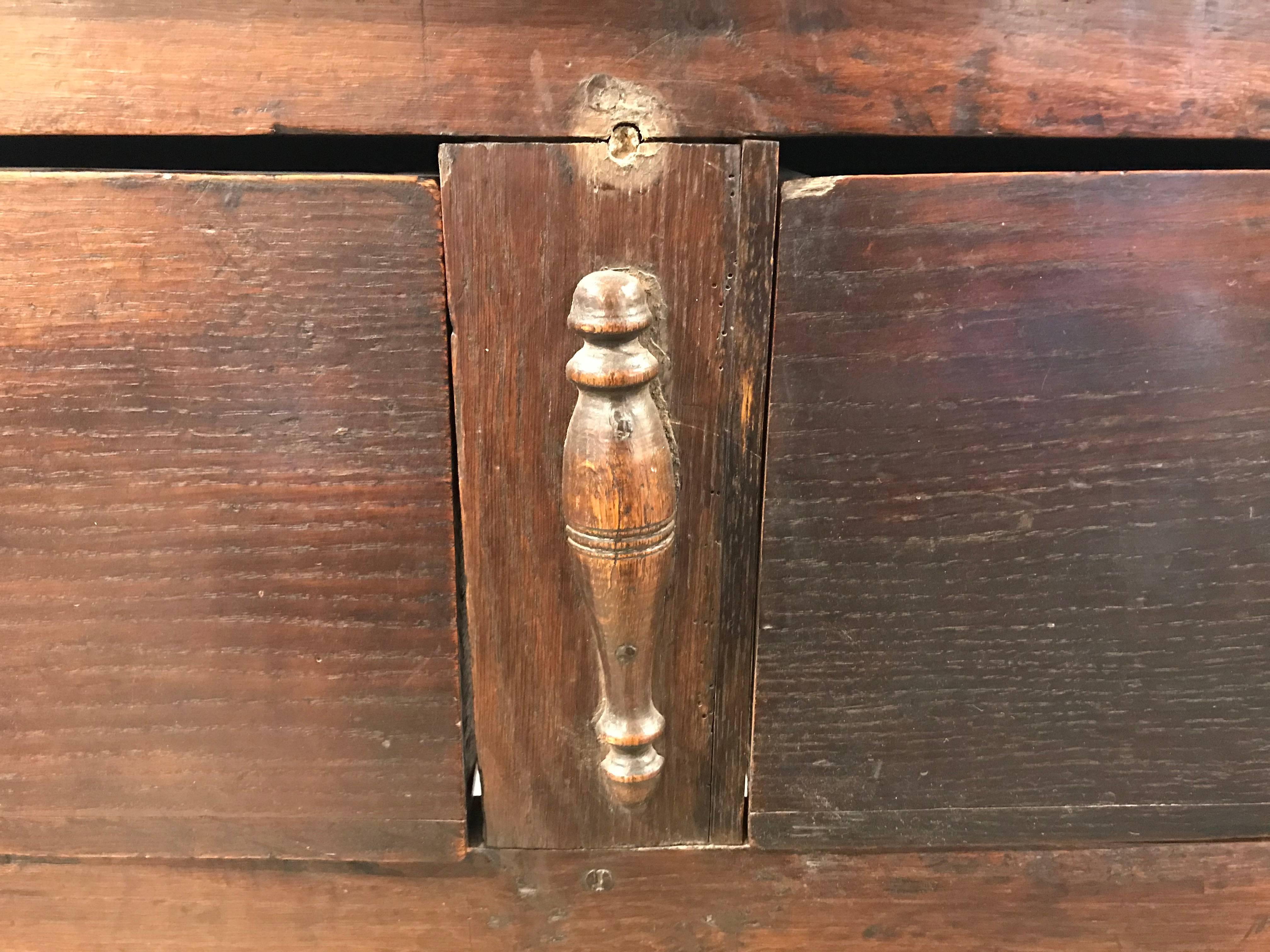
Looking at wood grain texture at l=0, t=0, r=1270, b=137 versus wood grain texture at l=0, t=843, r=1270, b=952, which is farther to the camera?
wood grain texture at l=0, t=843, r=1270, b=952

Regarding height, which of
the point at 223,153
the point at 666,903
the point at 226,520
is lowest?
the point at 666,903

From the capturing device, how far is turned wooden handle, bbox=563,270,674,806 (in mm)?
318

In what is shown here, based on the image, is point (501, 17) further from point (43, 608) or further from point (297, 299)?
point (43, 608)

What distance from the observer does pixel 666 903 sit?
433 millimetres

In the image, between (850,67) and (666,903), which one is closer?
(850,67)

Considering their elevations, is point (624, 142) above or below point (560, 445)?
above

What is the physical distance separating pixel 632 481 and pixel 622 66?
16 cm

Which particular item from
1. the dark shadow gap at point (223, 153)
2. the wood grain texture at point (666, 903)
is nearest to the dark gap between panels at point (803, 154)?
the dark shadow gap at point (223, 153)

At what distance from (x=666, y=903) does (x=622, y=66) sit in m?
0.40

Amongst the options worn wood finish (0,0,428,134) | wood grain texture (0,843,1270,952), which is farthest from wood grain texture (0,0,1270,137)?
wood grain texture (0,843,1270,952)

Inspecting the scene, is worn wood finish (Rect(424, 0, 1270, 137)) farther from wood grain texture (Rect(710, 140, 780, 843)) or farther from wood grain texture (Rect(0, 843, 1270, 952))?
wood grain texture (Rect(0, 843, 1270, 952))

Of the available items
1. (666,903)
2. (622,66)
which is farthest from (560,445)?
(666,903)

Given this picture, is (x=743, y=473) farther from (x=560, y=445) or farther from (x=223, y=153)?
(x=223, y=153)

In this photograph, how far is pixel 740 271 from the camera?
1.10 feet
